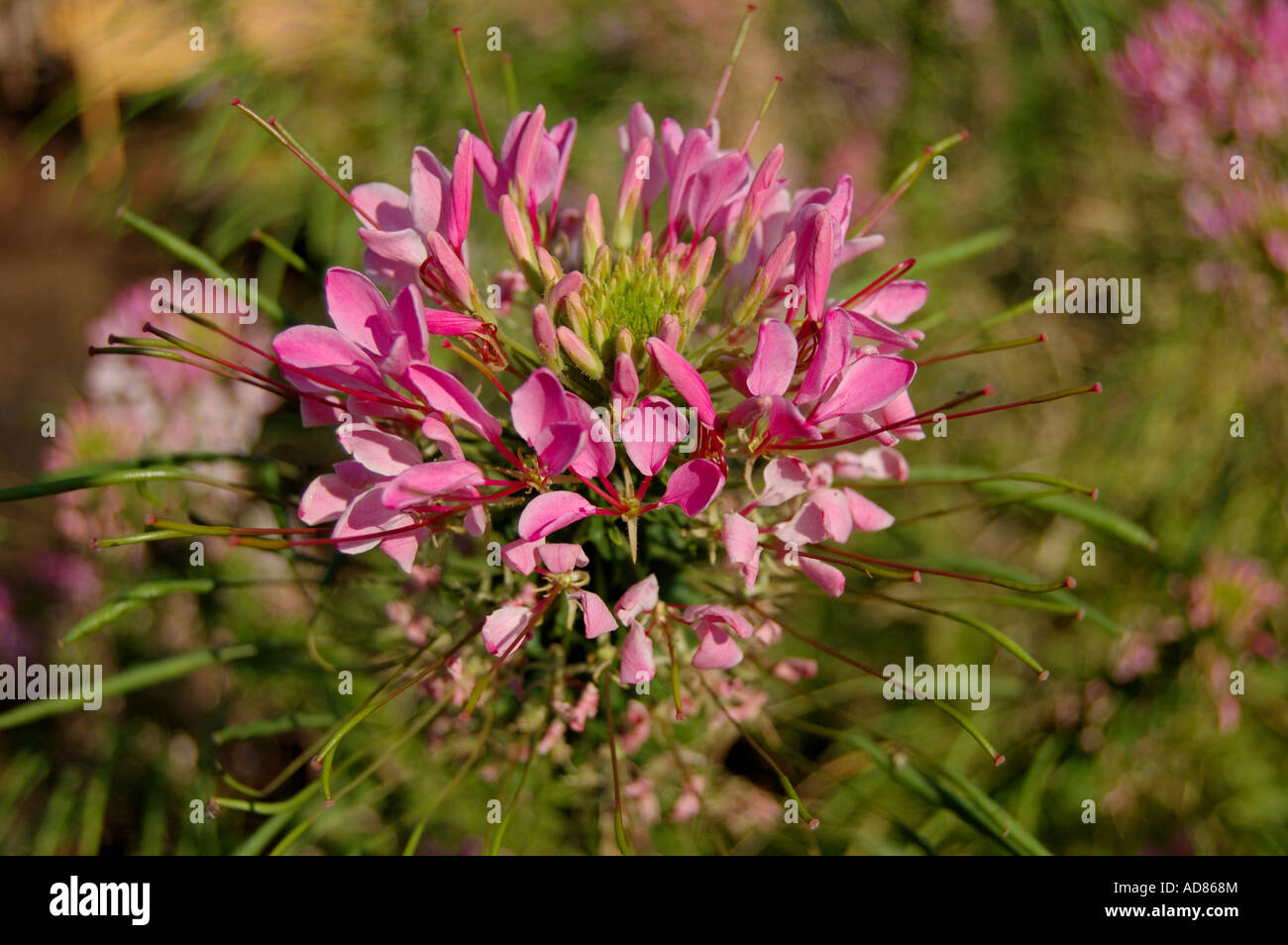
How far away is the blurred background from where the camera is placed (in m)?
1.86

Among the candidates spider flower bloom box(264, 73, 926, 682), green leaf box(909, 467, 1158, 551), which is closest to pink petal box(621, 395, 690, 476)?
spider flower bloom box(264, 73, 926, 682)

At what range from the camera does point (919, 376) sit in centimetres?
294

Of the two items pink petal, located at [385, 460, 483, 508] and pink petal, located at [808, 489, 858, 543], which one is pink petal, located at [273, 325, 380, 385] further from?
pink petal, located at [808, 489, 858, 543]

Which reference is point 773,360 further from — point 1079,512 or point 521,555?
point 1079,512

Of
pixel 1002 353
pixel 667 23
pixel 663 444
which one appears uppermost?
pixel 667 23

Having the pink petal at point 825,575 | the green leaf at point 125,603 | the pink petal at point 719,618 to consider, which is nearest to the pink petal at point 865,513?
the pink petal at point 825,575

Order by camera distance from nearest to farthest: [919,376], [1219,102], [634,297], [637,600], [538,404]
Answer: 1. [538,404]
2. [637,600]
3. [634,297]
4. [1219,102]
5. [919,376]

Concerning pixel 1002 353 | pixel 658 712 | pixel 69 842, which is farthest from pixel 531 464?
pixel 1002 353

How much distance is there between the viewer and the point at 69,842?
80.7 inches

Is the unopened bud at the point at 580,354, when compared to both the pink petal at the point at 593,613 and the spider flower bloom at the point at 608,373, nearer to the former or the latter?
the spider flower bloom at the point at 608,373

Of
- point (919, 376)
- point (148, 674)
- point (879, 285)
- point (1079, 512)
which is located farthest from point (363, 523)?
point (919, 376)

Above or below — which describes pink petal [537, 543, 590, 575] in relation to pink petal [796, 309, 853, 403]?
below

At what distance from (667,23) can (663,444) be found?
2935 mm
